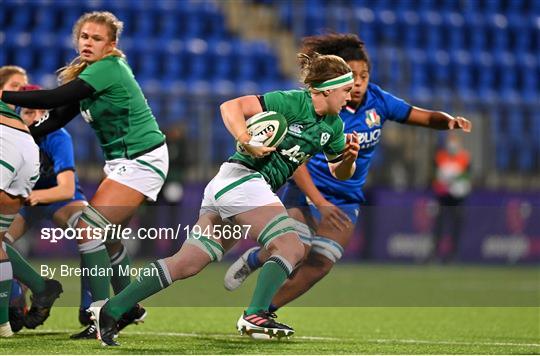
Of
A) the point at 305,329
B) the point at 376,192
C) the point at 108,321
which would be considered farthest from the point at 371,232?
the point at 108,321

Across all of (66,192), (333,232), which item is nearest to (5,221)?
(66,192)

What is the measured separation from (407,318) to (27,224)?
3057 mm

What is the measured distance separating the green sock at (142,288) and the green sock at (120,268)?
3.34 feet

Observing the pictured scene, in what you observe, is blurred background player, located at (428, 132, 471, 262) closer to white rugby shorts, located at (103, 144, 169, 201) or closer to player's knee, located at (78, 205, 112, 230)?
white rugby shorts, located at (103, 144, 169, 201)

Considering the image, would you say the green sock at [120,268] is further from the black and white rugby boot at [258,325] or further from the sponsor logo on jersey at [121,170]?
the black and white rugby boot at [258,325]

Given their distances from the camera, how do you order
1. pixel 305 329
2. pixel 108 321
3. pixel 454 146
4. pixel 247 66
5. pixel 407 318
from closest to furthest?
pixel 108 321 → pixel 305 329 → pixel 407 318 → pixel 454 146 → pixel 247 66

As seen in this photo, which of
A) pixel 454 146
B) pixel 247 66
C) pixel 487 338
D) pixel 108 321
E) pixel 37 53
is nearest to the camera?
pixel 108 321

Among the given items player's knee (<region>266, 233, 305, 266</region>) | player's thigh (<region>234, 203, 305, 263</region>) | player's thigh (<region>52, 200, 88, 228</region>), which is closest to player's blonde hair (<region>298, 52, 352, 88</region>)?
player's thigh (<region>234, 203, 305, 263</region>)

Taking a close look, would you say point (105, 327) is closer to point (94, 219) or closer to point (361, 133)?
point (94, 219)

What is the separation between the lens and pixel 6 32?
17.6 m

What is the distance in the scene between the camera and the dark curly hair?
752 cm

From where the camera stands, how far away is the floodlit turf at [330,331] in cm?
641

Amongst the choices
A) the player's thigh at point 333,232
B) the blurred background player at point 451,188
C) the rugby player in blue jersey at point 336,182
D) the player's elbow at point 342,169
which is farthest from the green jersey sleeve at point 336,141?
the blurred background player at point 451,188

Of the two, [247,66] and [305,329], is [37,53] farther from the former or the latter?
[305,329]
